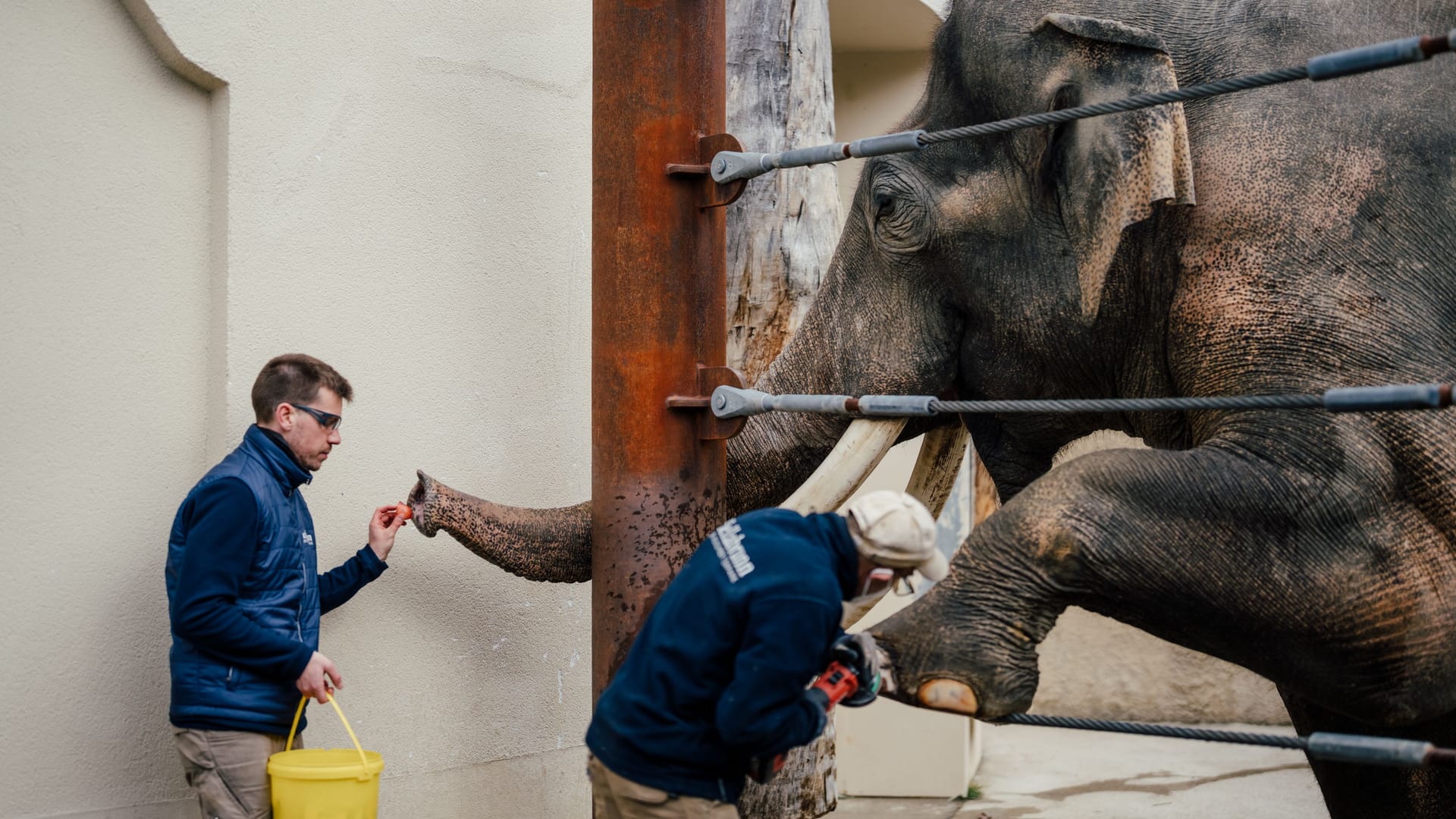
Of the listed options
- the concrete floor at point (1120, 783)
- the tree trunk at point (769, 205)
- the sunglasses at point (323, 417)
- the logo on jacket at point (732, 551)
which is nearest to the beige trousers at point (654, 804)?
the logo on jacket at point (732, 551)

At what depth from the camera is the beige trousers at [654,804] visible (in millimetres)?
2260

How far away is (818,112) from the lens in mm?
4102

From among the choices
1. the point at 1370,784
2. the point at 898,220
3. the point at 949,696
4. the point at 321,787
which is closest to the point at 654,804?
the point at 949,696

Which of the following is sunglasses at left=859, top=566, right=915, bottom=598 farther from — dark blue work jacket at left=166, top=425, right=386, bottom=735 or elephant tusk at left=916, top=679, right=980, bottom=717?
dark blue work jacket at left=166, top=425, right=386, bottom=735

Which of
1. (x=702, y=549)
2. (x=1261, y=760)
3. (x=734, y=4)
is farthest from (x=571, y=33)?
(x=1261, y=760)

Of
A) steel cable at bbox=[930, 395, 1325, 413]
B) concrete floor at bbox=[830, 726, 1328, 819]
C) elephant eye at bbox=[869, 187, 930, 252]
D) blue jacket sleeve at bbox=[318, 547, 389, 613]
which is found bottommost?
concrete floor at bbox=[830, 726, 1328, 819]

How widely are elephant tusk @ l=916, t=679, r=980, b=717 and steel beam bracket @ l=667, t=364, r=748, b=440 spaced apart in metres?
0.66

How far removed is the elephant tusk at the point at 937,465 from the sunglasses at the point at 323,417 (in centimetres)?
123

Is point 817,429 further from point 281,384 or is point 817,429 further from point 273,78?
point 273,78

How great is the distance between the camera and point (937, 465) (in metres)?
3.38

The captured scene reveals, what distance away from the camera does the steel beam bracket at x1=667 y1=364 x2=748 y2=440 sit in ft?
9.25

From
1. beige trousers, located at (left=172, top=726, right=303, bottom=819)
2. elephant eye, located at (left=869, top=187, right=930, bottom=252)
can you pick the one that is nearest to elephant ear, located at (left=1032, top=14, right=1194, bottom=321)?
elephant eye, located at (left=869, top=187, right=930, bottom=252)

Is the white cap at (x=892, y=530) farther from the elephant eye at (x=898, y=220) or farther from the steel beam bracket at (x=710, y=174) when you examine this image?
the elephant eye at (x=898, y=220)

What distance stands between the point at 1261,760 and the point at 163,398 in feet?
17.3
